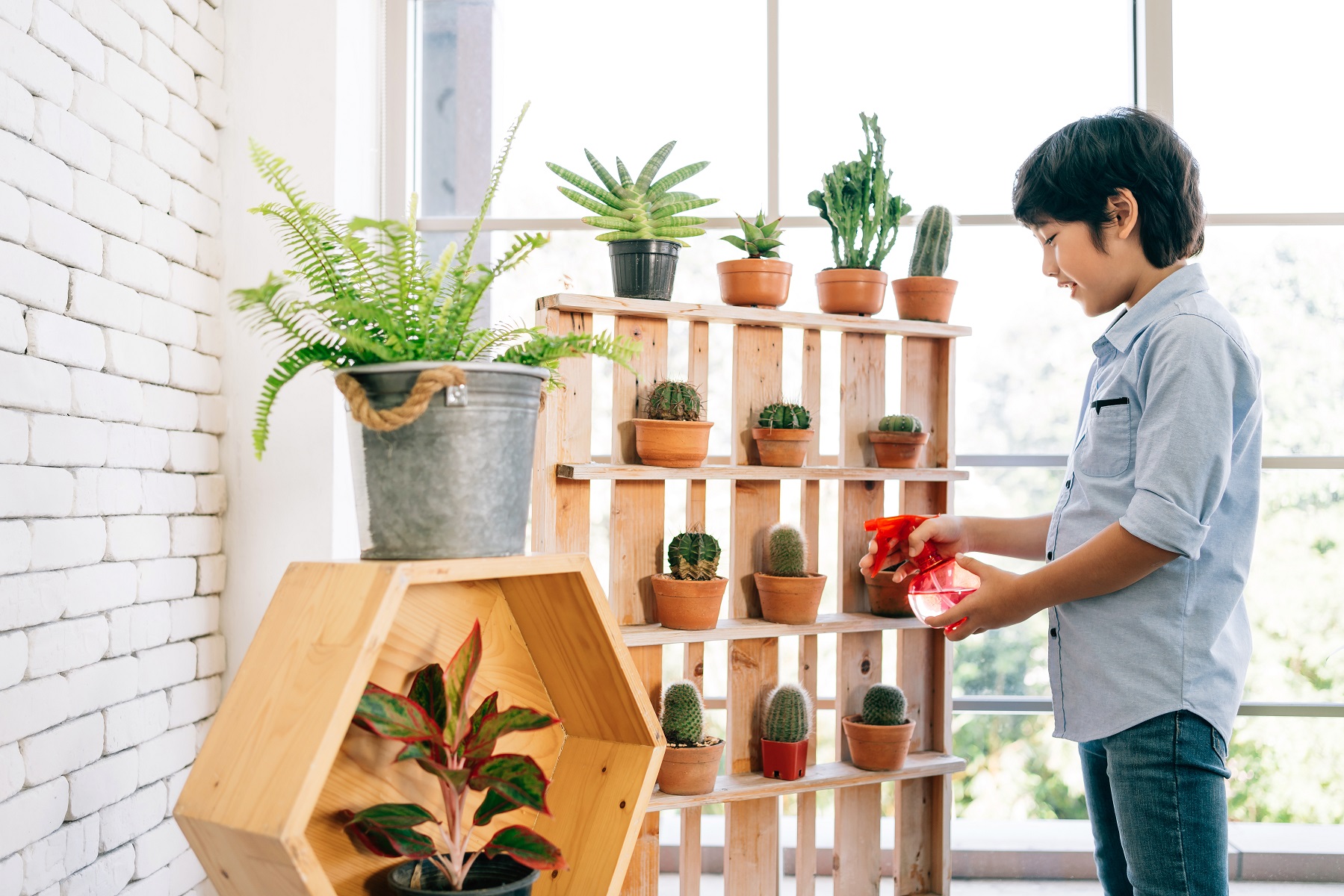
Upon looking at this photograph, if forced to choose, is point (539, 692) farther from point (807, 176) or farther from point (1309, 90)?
point (1309, 90)

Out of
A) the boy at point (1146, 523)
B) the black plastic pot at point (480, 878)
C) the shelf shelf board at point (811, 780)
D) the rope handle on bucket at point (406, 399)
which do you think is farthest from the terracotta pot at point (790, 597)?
the rope handle on bucket at point (406, 399)

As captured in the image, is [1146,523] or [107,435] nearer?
[1146,523]

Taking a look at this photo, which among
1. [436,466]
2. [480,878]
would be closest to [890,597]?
[480,878]

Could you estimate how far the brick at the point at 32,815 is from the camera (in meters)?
1.28

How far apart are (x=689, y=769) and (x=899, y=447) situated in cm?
88

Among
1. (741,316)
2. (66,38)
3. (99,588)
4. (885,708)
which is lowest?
(885,708)

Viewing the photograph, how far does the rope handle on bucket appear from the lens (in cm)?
104

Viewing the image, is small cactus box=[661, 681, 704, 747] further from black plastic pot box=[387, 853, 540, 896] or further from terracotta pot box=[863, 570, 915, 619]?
black plastic pot box=[387, 853, 540, 896]

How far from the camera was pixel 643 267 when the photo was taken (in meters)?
1.94

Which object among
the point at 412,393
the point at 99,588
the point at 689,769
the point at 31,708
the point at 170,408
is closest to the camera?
the point at 412,393

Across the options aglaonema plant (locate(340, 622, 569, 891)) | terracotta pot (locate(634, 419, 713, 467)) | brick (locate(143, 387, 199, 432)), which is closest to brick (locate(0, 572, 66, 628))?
brick (locate(143, 387, 199, 432))

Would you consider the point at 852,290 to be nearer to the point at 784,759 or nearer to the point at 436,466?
the point at 784,759

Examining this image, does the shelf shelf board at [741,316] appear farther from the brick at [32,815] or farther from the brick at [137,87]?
the brick at [32,815]

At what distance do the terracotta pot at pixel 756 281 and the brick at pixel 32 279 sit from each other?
126 cm
